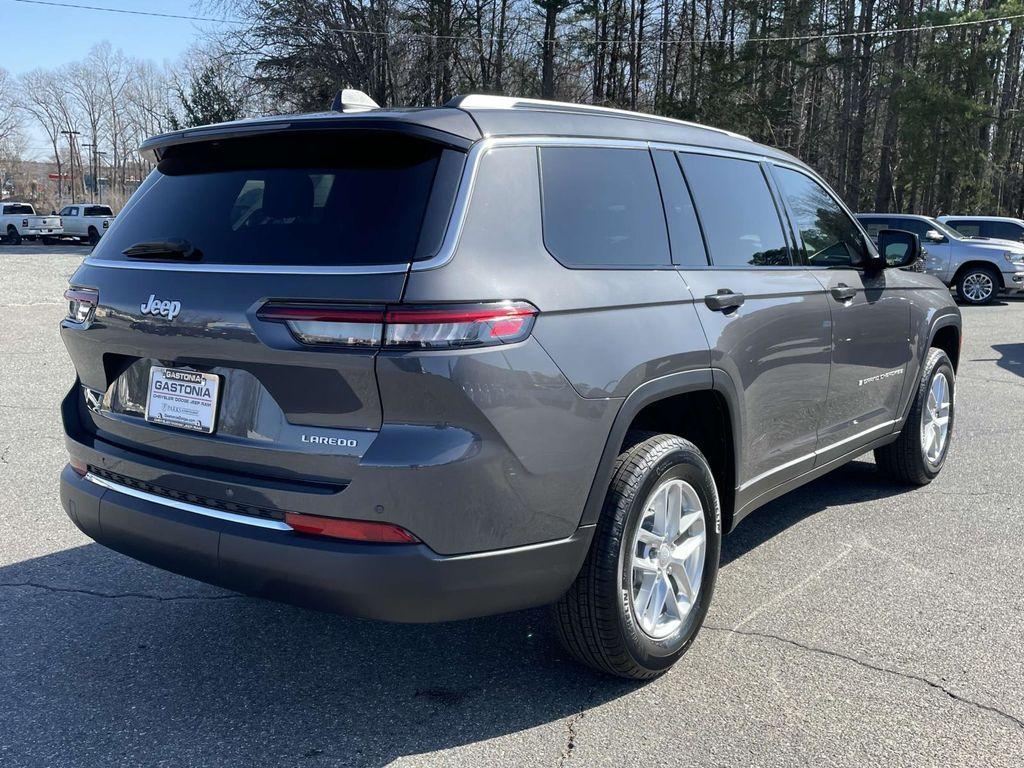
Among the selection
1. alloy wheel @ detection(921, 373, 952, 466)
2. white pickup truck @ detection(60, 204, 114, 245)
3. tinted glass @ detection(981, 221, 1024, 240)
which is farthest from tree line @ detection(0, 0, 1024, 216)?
alloy wheel @ detection(921, 373, 952, 466)

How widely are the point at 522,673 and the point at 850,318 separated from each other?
2.36 meters

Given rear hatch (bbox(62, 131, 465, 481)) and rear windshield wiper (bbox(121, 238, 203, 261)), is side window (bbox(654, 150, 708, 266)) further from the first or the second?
rear windshield wiper (bbox(121, 238, 203, 261))

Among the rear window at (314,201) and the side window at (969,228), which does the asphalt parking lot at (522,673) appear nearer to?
the rear window at (314,201)

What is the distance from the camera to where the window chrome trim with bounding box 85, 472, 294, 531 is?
2637 millimetres

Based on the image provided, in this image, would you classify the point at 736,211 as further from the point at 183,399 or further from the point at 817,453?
the point at 183,399

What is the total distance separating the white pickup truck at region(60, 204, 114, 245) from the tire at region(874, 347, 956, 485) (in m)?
41.3

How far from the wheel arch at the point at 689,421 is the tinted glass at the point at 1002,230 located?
62.1ft

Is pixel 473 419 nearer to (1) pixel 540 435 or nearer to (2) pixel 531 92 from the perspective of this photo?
(1) pixel 540 435

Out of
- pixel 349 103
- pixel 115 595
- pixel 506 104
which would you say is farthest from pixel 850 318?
pixel 115 595

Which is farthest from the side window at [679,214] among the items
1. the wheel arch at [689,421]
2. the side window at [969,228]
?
the side window at [969,228]

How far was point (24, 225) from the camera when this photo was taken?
41719mm

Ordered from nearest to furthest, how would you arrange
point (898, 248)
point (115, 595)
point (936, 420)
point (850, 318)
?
Result: 1. point (115, 595)
2. point (850, 318)
3. point (898, 248)
4. point (936, 420)

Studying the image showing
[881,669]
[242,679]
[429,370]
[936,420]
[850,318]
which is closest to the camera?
[429,370]

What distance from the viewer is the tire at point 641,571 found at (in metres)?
2.92
